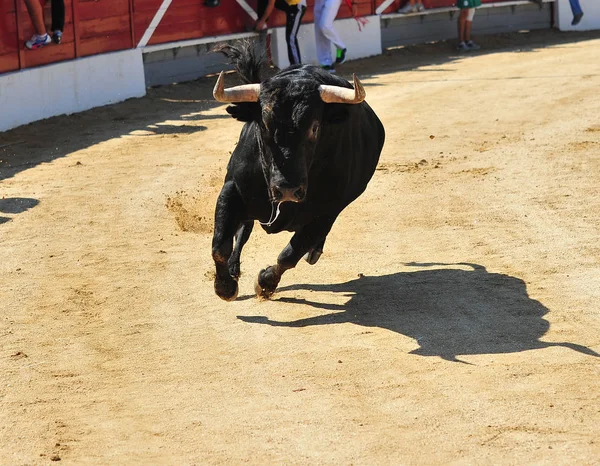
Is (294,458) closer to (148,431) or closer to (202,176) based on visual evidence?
(148,431)

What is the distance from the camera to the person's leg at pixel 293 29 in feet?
45.1

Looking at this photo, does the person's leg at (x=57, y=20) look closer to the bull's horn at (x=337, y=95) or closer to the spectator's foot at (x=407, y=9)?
the bull's horn at (x=337, y=95)

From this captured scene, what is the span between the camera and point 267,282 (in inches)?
220

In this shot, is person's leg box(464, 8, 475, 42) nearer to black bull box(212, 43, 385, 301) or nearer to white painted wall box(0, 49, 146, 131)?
white painted wall box(0, 49, 146, 131)

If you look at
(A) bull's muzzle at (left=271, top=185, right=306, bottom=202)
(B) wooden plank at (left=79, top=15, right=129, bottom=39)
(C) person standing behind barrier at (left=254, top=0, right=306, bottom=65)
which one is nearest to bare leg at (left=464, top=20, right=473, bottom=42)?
(C) person standing behind barrier at (left=254, top=0, right=306, bottom=65)

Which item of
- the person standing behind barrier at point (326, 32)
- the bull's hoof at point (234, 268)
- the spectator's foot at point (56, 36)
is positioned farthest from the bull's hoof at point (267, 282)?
the person standing behind barrier at point (326, 32)

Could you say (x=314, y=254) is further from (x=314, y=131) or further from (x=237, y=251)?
(x=314, y=131)

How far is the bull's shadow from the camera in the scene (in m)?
4.90

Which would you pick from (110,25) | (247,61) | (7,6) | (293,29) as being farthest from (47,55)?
(247,61)

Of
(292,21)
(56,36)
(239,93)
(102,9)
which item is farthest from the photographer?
(292,21)

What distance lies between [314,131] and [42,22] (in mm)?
6525

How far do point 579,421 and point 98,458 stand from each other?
1684 mm

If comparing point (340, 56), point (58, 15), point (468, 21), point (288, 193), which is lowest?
point (288, 193)

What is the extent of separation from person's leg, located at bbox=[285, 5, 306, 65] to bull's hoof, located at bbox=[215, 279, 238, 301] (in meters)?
8.59
